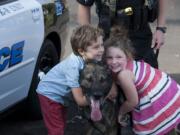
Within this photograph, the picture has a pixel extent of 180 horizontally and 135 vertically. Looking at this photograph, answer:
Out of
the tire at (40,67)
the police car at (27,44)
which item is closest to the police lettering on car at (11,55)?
the police car at (27,44)

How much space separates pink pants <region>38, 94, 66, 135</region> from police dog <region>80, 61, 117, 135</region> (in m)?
0.32

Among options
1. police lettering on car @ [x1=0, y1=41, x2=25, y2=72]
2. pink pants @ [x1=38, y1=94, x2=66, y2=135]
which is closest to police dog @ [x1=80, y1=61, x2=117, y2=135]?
pink pants @ [x1=38, y1=94, x2=66, y2=135]

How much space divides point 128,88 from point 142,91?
16cm

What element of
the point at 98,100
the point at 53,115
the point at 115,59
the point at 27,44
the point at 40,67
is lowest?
the point at 40,67

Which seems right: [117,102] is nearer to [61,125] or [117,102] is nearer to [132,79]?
[132,79]

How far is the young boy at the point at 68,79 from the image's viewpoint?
3.50 metres

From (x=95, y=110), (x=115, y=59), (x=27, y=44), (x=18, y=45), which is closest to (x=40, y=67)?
(x=27, y=44)

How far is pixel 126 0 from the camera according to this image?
4047mm

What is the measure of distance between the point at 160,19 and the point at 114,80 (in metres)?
0.91

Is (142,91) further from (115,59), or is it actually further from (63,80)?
(63,80)

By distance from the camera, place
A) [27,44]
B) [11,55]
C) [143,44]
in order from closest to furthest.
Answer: [143,44]
[11,55]
[27,44]

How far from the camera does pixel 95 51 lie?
3.51 meters

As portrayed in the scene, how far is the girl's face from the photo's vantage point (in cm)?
352

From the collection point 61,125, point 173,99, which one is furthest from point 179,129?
point 61,125
